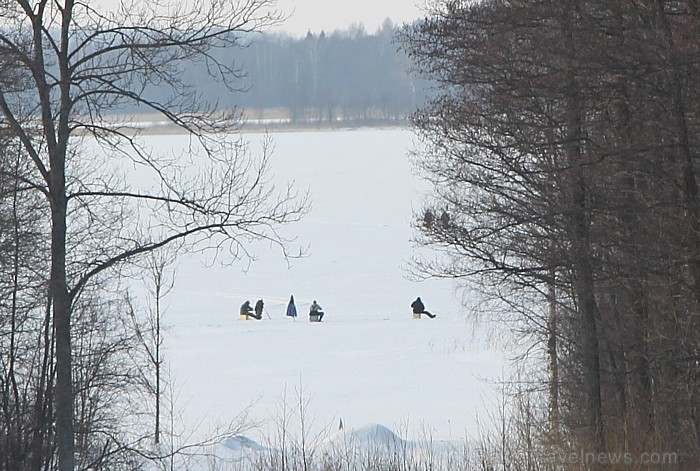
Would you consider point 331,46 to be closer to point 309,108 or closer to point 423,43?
point 309,108

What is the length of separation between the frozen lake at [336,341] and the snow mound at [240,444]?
72.7 inches

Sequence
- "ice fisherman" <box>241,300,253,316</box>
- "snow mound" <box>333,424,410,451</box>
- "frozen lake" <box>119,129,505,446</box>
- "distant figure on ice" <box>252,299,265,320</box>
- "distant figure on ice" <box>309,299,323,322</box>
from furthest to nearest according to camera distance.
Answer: "distant figure on ice" <box>252,299,265,320</box> < "ice fisherman" <box>241,300,253,316</box> < "distant figure on ice" <box>309,299,323,322</box> < "frozen lake" <box>119,129,505,446</box> < "snow mound" <box>333,424,410,451</box>

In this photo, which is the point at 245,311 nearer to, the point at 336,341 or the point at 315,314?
the point at 315,314

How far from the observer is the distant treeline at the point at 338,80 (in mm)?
86062

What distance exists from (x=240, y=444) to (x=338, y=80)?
3452 inches

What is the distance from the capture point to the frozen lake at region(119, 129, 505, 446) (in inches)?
742

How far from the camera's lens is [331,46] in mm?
103750

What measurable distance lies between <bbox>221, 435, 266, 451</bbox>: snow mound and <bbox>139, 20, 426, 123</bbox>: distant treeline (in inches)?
2601

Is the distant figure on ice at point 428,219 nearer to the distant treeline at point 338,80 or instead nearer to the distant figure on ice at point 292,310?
the distant figure on ice at point 292,310

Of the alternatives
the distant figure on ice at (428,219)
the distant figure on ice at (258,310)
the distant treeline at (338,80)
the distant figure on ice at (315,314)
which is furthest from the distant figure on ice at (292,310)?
the distant treeline at (338,80)

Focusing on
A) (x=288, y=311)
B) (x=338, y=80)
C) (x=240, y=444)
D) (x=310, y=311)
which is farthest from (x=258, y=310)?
(x=338, y=80)

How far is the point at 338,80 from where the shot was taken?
10100cm

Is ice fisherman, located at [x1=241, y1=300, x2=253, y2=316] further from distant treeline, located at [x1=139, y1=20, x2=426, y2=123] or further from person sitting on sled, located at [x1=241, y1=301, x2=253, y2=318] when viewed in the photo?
distant treeline, located at [x1=139, y1=20, x2=426, y2=123]

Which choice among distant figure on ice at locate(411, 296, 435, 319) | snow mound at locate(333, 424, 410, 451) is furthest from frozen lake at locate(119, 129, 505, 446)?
snow mound at locate(333, 424, 410, 451)
